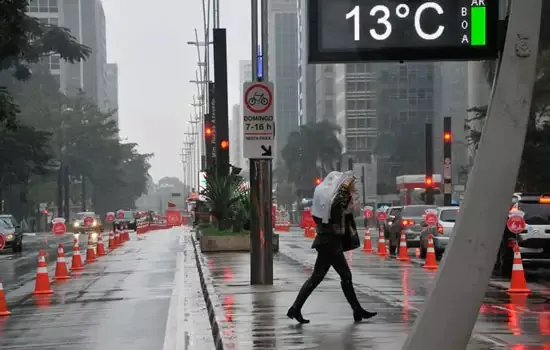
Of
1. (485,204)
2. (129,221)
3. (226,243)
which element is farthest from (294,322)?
(129,221)

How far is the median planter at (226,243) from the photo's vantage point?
34.1 metres

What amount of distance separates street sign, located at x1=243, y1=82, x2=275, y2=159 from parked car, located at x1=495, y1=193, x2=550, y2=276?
617 cm

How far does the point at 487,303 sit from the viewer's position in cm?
1650

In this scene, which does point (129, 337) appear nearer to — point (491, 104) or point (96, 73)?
point (491, 104)

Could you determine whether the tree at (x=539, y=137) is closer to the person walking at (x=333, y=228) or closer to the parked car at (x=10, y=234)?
the parked car at (x=10, y=234)

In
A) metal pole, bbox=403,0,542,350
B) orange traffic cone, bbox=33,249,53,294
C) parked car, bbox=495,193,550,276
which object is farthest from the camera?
parked car, bbox=495,193,550,276

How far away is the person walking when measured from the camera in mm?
12805

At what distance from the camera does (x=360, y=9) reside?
9367mm

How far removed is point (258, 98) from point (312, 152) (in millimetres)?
112084

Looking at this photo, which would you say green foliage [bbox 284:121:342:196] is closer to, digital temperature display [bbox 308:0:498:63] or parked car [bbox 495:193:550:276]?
parked car [bbox 495:193:550:276]

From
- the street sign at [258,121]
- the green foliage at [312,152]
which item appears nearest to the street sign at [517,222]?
the street sign at [258,121]

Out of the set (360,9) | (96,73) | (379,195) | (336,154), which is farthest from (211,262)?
(96,73)

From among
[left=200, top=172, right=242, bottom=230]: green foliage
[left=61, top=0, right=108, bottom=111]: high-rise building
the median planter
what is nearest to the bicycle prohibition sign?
the median planter

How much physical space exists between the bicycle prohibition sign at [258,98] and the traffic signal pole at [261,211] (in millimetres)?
429
